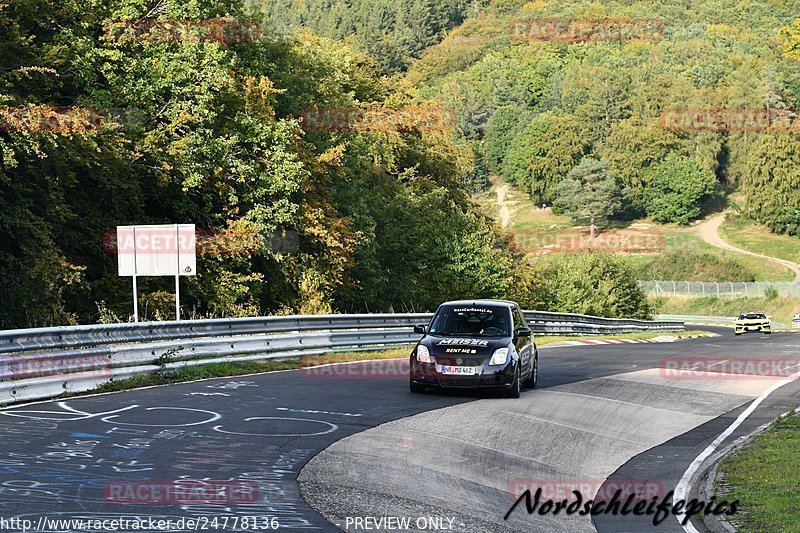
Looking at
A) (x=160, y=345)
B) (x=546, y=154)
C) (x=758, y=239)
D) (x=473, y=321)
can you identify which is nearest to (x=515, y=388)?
(x=473, y=321)

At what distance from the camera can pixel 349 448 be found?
40.1 ft

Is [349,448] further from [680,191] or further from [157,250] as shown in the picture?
[680,191]

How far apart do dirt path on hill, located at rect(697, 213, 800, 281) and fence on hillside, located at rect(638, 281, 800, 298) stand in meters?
16.5

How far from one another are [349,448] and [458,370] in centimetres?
543

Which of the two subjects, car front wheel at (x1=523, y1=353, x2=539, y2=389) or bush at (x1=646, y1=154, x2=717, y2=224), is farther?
Result: bush at (x1=646, y1=154, x2=717, y2=224)

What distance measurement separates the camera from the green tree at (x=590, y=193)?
149875mm

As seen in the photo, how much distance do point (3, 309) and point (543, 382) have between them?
50.3 ft

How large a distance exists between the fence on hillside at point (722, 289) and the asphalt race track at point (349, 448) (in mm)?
82730

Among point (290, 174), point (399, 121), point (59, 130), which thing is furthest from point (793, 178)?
point (59, 130)

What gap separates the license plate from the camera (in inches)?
682

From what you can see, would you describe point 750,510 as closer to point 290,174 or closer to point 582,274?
point 290,174
